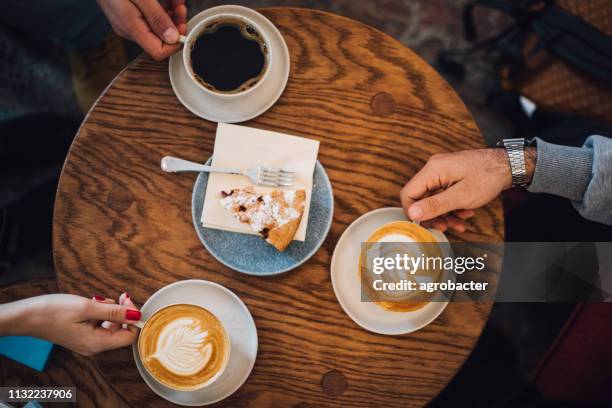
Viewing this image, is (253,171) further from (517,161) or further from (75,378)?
(75,378)

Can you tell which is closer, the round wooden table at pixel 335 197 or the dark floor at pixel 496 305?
the round wooden table at pixel 335 197

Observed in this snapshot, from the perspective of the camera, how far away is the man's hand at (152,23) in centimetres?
135

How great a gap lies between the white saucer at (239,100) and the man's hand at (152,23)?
4cm

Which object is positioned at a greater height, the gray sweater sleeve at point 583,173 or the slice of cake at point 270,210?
the gray sweater sleeve at point 583,173

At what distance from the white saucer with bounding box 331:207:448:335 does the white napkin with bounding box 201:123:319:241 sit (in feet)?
0.46

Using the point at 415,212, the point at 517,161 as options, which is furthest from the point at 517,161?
the point at 415,212

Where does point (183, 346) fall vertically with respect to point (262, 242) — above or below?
below

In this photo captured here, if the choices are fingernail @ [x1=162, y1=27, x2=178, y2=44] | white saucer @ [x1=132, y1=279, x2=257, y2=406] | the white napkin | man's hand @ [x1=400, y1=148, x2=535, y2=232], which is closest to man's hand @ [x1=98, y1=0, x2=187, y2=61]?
fingernail @ [x1=162, y1=27, x2=178, y2=44]

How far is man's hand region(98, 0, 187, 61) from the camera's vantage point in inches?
53.1

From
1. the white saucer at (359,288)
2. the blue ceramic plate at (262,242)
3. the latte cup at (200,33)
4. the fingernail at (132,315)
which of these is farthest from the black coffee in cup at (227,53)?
the fingernail at (132,315)

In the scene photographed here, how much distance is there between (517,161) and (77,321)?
4.23ft

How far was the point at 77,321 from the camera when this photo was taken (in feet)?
4.25

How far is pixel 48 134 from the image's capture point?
6.97 feet

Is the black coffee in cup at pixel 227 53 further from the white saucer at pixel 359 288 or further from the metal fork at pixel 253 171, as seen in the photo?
the white saucer at pixel 359 288
